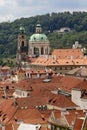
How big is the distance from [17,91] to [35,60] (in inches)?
2282

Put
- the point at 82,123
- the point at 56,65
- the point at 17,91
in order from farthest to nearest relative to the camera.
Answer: the point at 56,65, the point at 17,91, the point at 82,123

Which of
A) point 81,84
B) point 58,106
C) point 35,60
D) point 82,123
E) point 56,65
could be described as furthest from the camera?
point 35,60

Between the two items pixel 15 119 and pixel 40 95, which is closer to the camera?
pixel 15 119

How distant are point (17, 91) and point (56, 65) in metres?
46.4

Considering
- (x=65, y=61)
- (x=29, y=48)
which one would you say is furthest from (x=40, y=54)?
(x=65, y=61)

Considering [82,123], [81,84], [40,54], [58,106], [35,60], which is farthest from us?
[40,54]

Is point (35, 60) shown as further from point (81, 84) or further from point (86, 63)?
point (81, 84)

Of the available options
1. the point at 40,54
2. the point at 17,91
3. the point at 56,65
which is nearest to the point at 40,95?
the point at 17,91

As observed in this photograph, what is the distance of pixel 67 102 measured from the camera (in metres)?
74.7

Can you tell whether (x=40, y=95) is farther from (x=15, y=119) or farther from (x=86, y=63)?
(x=86, y=63)

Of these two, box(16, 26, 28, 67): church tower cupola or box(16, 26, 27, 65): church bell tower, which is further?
box(16, 26, 28, 67): church tower cupola

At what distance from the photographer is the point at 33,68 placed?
148625 millimetres

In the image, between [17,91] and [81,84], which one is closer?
[81,84]

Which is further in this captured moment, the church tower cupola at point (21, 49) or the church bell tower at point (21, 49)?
the church tower cupola at point (21, 49)
